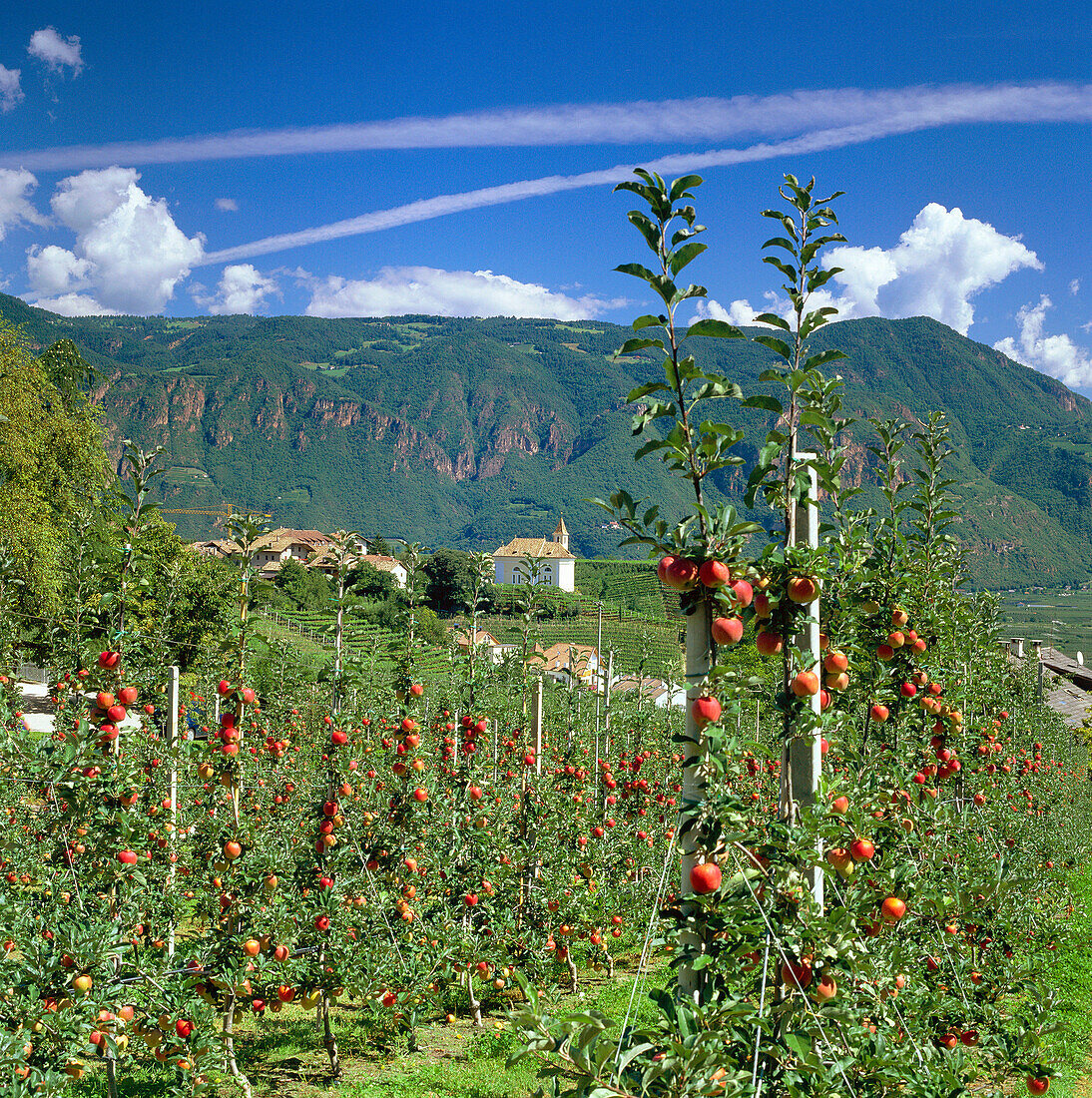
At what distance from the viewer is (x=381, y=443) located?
656 feet

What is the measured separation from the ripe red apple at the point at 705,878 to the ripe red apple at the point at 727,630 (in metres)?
0.53

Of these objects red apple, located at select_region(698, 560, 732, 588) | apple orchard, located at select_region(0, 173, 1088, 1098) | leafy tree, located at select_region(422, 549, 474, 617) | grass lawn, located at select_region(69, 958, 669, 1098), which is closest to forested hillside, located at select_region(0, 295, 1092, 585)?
leafy tree, located at select_region(422, 549, 474, 617)

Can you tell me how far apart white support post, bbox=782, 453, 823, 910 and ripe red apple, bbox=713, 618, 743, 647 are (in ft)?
1.01

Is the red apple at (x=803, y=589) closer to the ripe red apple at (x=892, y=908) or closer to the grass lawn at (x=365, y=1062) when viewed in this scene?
the ripe red apple at (x=892, y=908)

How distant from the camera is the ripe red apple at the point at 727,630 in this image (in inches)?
75.0

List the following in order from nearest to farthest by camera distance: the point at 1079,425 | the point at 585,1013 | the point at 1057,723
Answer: the point at 585,1013
the point at 1057,723
the point at 1079,425

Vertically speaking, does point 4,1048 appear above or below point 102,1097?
above

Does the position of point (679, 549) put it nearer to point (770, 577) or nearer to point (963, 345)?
point (770, 577)

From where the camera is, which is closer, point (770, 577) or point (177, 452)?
point (770, 577)

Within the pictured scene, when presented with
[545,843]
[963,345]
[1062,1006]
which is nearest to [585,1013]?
[545,843]

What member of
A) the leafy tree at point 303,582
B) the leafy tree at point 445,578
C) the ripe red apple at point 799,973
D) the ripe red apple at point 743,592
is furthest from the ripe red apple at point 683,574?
the leafy tree at point 445,578

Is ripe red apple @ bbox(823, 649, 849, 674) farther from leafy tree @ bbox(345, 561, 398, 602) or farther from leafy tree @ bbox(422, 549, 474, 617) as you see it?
leafy tree @ bbox(422, 549, 474, 617)

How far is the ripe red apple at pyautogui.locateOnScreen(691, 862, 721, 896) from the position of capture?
71.2 inches

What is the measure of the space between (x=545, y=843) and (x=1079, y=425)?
180914mm
